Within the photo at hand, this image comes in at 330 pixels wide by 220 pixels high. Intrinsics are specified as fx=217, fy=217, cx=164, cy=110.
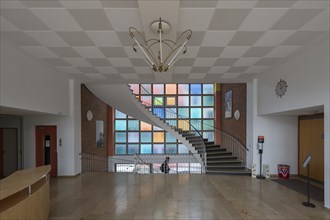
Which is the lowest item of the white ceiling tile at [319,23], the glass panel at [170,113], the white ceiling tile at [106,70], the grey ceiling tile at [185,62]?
the glass panel at [170,113]

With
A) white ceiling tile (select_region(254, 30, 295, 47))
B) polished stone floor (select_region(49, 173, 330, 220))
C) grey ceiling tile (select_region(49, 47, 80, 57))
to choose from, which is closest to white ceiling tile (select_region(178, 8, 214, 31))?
white ceiling tile (select_region(254, 30, 295, 47))

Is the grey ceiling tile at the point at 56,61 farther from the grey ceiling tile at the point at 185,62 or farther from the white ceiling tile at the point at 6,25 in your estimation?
the grey ceiling tile at the point at 185,62

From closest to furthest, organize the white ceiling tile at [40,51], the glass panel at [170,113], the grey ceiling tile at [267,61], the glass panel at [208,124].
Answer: the white ceiling tile at [40,51] < the grey ceiling tile at [267,61] < the glass panel at [170,113] < the glass panel at [208,124]

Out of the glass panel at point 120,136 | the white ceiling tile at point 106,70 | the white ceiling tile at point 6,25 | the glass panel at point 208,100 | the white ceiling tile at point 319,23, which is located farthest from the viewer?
the glass panel at point 120,136

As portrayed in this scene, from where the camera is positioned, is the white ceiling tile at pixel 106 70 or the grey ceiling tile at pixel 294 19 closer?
the grey ceiling tile at pixel 294 19

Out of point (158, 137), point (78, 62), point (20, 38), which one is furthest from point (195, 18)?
point (158, 137)

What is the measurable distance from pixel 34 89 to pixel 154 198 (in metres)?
3.77

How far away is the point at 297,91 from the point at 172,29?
11.3ft

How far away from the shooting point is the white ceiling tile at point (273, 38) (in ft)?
12.4

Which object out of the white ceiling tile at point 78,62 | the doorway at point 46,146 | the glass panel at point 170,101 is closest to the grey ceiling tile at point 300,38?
the white ceiling tile at point 78,62

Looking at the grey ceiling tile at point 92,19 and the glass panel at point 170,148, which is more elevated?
the grey ceiling tile at point 92,19

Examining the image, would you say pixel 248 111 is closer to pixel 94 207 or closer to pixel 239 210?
pixel 239 210

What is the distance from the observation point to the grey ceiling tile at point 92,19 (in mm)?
3115

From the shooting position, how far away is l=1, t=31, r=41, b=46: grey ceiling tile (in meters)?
3.73
